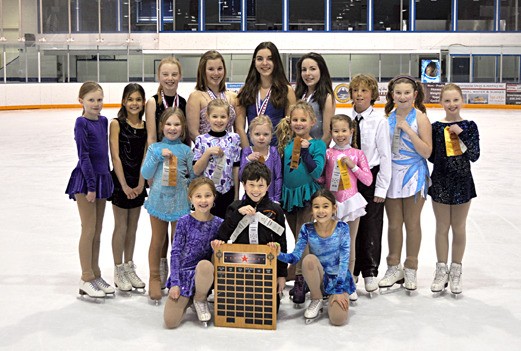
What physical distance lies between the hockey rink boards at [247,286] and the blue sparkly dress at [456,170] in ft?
4.69

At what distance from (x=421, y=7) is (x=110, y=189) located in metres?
29.7

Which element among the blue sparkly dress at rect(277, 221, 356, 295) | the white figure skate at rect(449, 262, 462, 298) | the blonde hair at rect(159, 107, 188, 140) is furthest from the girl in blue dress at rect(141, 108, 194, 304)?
the white figure skate at rect(449, 262, 462, 298)

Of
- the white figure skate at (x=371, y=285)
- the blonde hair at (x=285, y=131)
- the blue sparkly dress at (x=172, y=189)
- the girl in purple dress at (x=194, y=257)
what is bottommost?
the white figure skate at (x=371, y=285)

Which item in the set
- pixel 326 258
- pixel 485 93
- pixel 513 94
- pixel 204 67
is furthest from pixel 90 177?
pixel 513 94

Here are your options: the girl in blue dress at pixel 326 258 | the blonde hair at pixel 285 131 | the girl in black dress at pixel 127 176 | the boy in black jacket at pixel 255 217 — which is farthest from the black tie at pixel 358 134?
the girl in black dress at pixel 127 176

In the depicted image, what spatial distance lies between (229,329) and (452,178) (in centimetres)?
185

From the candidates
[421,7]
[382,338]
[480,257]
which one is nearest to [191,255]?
[382,338]

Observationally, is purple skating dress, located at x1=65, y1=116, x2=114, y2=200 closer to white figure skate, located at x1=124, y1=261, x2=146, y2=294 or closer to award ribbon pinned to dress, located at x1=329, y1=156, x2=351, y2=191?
white figure skate, located at x1=124, y1=261, x2=146, y2=294

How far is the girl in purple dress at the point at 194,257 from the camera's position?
4.25m

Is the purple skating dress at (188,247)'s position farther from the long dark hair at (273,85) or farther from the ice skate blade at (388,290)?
the ice skate blade at (388,290)

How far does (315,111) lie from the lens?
5.01 metres

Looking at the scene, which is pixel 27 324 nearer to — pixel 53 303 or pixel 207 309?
pixel 53 303

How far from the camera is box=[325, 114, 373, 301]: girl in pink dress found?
186 inches

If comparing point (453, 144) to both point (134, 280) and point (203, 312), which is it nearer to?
point (203, 312)
